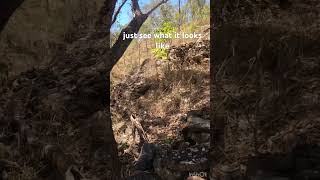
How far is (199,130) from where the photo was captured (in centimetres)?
479

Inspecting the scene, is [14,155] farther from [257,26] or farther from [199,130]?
[199,130]

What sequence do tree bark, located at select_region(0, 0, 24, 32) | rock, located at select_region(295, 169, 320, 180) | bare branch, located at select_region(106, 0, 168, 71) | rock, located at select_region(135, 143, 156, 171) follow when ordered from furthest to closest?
bare branch, located at select_region(106, 0, 168, 71), rock, located at select_region(135, 143, 156, 171), rock, located at select_region(295, 169, 320, 180), tree bark, located at select_region(0, 0, 24, 32)

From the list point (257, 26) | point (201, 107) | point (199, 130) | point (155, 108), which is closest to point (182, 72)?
point (155, 108)

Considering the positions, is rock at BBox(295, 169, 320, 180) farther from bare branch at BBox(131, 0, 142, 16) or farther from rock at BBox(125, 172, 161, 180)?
bare branch at BBox(131, 0, 142, 16)

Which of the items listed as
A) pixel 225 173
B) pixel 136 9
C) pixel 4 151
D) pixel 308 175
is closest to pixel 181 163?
pixel 225 173

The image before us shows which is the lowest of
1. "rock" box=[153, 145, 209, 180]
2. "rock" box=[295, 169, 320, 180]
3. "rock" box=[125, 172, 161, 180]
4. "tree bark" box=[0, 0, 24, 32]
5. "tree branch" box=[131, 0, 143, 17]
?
"rock" box=[125, 172, 161, 180]

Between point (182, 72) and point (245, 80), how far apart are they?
3930 mm

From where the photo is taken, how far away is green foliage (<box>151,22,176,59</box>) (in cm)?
576

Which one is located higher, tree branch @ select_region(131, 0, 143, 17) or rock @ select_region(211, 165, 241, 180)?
tree branch @ select_region(131, 0, 143, 17)

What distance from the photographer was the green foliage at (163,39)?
5.76 metres

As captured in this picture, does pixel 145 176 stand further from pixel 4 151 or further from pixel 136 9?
pixel 136 9

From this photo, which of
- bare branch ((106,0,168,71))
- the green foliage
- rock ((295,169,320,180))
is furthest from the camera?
the green foliage

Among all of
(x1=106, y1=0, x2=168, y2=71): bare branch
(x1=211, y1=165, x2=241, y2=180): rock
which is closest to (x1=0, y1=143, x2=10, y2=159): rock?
(x1=211, y1=165, x2=241, y2=180): rock

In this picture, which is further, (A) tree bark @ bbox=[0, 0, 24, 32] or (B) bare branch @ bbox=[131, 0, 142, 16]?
(B) bare branch @ bbox=[131, 0, 142, 16]
